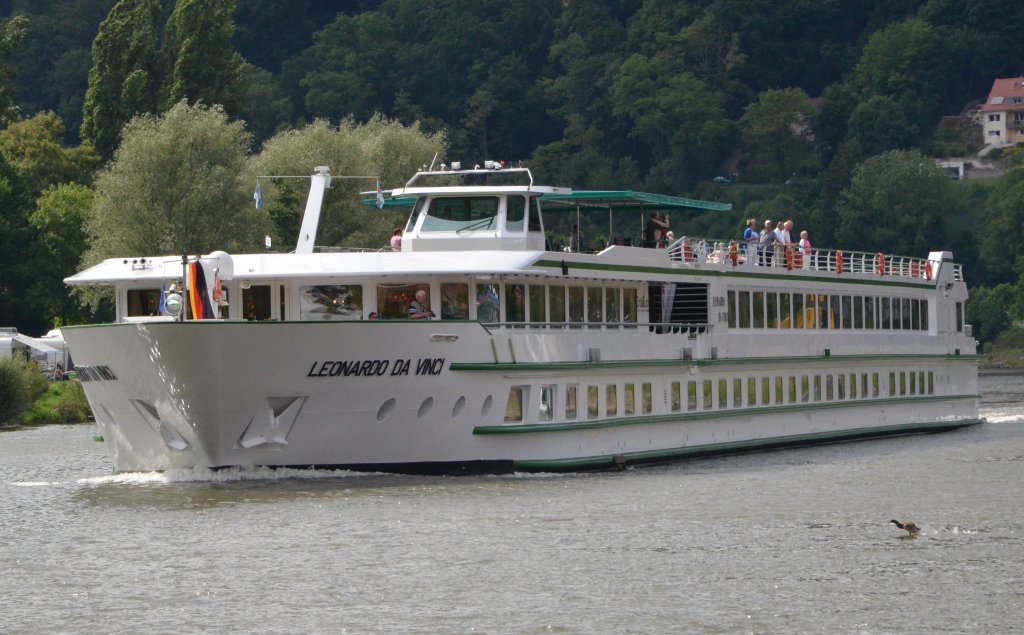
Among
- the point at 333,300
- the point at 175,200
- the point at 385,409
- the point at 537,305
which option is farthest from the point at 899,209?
the point at 385,409

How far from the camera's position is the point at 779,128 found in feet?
440

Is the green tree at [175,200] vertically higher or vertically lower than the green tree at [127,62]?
lower

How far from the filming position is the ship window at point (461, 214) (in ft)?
106

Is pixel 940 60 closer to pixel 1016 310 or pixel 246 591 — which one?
pixel 1016 310

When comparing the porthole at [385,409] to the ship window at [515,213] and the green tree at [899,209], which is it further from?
the green tree at [899,209]

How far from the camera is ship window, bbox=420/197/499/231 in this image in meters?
32.2

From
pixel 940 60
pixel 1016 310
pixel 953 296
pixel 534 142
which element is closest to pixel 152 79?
pixel 953 296

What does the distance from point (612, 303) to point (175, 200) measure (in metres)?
28.1

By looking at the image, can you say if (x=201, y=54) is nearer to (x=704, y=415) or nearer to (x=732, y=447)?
(x=732, y=447)

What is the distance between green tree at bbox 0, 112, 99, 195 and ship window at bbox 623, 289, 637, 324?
4650 cm

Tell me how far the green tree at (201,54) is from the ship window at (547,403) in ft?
142

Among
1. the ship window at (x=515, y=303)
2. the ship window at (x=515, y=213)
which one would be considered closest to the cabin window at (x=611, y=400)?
the ship window at (x=515, y=303)

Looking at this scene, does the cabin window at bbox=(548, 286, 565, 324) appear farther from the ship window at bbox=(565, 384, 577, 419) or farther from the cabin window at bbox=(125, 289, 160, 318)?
the cabin window at bbox=(125, 289, 160, 318)

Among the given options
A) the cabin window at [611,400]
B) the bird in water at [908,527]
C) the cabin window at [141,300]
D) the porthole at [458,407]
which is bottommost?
the bird in water at [908,527]
